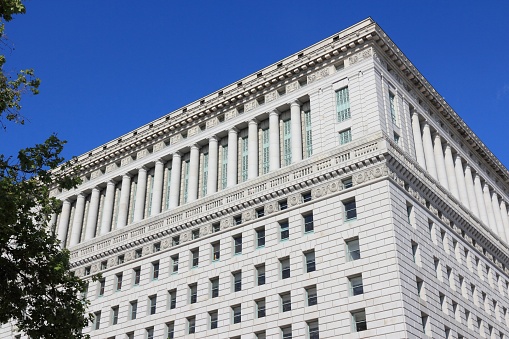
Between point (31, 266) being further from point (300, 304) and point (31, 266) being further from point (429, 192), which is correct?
point (429, 192)

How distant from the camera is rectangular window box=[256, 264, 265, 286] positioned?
179 ft

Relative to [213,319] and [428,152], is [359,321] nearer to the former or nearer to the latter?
[213,319]

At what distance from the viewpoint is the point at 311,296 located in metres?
50.8

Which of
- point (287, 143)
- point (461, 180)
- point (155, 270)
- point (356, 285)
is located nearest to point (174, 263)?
point (155, 270)

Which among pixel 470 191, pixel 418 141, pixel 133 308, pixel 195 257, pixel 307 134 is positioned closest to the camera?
pixel 307 134

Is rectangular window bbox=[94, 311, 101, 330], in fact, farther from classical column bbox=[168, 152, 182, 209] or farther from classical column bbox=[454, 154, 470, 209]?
classical column bbox=[454, 154, 470, 209]

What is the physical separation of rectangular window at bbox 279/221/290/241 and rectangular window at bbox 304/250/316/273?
2.89 meters

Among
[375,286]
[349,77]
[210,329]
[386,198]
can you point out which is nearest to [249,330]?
[210,329]

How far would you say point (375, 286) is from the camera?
4731cm

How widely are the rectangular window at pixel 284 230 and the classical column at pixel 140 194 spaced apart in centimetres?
1966

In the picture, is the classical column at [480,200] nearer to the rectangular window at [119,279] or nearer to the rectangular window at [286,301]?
the rectangular window at [286,301]

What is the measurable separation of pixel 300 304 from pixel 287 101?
70.8 feet

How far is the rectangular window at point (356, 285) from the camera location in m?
48.3

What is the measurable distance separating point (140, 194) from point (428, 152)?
31.5 m
